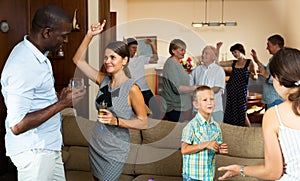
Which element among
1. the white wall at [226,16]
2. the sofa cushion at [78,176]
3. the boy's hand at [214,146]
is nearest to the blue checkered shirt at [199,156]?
the boy's hand at [214,146]

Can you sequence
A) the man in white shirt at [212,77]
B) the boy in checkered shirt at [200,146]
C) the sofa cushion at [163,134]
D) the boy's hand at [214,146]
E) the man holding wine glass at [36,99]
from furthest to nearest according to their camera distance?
the man in white shirt at [212,77]
the sofa cushion at [163,134]
the boy in checkered shirt at [200,146]
the boy's hand at [214,146]
the man holding wine glass at [36,99]

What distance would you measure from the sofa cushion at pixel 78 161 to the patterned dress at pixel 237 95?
1841 mm

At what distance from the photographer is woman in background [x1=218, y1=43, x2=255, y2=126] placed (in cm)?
423

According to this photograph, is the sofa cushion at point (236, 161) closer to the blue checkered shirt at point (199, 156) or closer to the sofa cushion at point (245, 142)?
the sofa cushion at point (245, 142)

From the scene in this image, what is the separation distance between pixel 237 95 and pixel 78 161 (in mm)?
1983

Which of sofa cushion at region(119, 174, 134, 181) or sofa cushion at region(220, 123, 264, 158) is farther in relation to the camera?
sofa cushion at region(119, 174, 134, 181)

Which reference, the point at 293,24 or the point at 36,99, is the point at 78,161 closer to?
the point at 36,99

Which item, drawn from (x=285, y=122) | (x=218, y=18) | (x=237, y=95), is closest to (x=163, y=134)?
(x=237, y=95)

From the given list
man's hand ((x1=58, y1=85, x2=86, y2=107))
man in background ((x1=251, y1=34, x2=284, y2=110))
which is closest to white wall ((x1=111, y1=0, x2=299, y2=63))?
man in background ((x1=251, y1=34, x2=284, y2=110))

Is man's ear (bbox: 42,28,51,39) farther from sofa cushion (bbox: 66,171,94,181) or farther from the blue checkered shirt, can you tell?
sofa cushion (bbox: 66,171,94,181)

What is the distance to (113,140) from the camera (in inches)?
83.3

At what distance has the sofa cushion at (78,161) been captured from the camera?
10.6 ft

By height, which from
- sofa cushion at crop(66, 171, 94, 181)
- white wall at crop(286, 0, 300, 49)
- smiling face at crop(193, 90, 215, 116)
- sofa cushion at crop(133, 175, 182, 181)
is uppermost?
white wall at crop(286, 0, 300, 49)

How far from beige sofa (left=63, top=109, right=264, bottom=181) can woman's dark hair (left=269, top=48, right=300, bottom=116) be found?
4.47 feet
